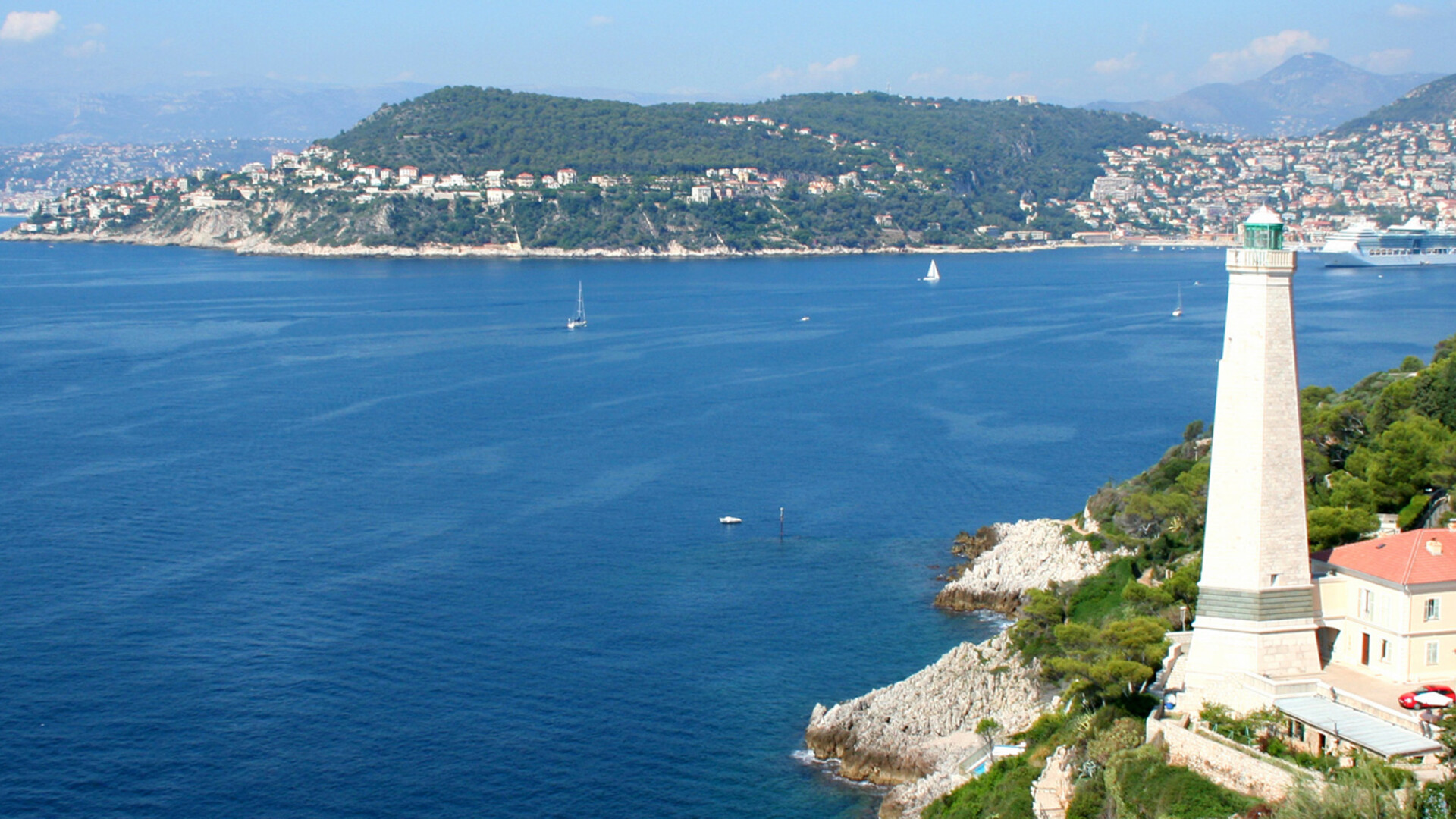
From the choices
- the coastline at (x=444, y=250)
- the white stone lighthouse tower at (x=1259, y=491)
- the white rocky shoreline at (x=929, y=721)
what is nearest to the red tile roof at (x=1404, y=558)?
the white stone lighthouse tower at (x=1259, y=491)

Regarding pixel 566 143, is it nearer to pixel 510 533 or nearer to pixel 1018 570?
pixel 510 533

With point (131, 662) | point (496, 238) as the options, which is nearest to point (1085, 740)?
point (131, 662)

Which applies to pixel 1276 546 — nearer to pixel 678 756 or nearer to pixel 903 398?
pixel 678 756

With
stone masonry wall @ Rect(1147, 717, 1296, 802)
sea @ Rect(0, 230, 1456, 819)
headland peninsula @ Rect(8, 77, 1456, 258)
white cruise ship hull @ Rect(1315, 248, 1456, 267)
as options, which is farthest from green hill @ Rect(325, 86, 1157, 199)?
stone masonry wall @ Rect(1147, 717, 1296, 802)

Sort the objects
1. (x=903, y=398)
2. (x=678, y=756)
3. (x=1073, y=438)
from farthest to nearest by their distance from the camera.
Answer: (x=903, y=398), (x=1073, y=438), (x=678, y=756)

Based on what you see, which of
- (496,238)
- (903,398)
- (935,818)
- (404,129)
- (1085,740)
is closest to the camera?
(1085,740)

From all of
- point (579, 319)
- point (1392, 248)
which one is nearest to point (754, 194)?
point (1392, 248)

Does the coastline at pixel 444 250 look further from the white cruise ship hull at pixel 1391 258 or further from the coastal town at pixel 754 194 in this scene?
the white cruise ship hull at pixel 1391 258
